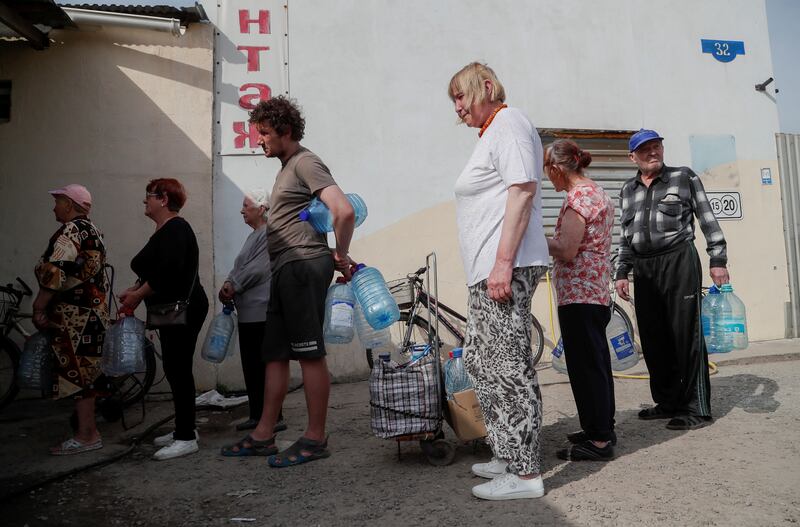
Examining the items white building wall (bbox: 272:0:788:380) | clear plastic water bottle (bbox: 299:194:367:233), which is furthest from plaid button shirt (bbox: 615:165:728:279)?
white building wall (bbox: 272:0:788:380)

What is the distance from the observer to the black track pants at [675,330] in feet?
13.4

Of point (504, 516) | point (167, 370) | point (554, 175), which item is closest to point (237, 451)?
point (167, 370)

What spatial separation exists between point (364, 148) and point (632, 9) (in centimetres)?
392

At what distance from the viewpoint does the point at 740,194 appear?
26.4ft

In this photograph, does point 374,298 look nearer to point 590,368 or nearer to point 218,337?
point 590,368

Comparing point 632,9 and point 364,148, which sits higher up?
point 632,9

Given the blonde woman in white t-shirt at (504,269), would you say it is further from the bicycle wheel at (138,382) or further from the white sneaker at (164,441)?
the bicycle wheel at (138,382)

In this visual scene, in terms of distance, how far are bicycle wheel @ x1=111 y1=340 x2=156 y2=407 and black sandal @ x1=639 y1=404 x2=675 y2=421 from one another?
388cm

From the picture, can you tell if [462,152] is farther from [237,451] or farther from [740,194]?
[237,451]

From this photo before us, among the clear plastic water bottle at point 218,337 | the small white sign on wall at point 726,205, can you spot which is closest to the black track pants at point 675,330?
the clear plastic water bottle at point 218,337

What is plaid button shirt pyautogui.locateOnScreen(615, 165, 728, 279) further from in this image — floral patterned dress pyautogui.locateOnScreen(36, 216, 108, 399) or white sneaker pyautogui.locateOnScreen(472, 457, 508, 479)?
floral patterned dress pyautogui.locateOnScreen(36, 216, 108, 399)

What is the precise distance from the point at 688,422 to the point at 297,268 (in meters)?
2.66

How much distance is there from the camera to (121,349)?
4.14 m

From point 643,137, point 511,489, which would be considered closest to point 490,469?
point 511,489
